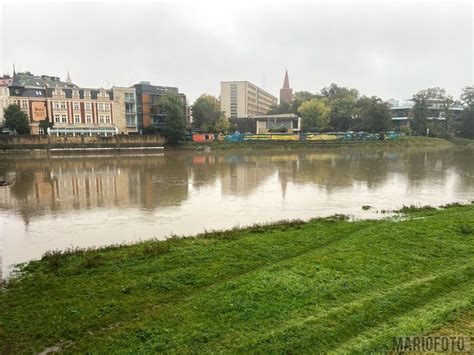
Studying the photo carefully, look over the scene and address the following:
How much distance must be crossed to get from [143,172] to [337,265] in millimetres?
28519

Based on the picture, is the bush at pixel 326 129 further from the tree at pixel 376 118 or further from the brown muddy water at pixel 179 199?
the brown muddy water at pixel 179 199

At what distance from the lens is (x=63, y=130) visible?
6444 centimetres

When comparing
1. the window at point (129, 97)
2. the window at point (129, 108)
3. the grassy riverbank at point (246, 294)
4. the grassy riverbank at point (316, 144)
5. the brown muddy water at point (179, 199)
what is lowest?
the brown muddy water at point (179, 199)

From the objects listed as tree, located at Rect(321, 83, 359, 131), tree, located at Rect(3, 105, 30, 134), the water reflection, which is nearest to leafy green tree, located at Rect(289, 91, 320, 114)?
tree, located at Rect(321, 83, 359, 131)

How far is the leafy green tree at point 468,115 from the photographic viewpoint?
82.6m

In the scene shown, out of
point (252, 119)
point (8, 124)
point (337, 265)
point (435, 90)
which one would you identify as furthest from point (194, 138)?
point (337, 265)

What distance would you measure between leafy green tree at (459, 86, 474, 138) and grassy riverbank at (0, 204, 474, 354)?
85.3 meters

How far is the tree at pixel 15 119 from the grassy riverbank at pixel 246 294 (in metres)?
59.3

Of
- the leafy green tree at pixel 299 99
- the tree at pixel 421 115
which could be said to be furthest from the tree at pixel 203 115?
the tree at pixel 421 115

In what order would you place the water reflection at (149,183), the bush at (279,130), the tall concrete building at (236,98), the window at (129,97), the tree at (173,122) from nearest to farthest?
the water reflection at (149,183) < the tree at (173,122) < the window at (129,97) < the bush at (279,130) < the tall concrete building at (236,98)

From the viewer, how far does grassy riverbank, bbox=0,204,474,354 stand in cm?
600

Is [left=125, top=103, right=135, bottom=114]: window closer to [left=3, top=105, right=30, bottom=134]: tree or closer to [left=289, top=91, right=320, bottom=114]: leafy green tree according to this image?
[left=3, top=105, right=30, bottom=134]: tree

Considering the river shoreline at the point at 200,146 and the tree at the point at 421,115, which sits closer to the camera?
the river shoreline at the point at 200,146

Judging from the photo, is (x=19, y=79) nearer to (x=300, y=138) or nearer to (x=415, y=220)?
(x=300, y=138)
